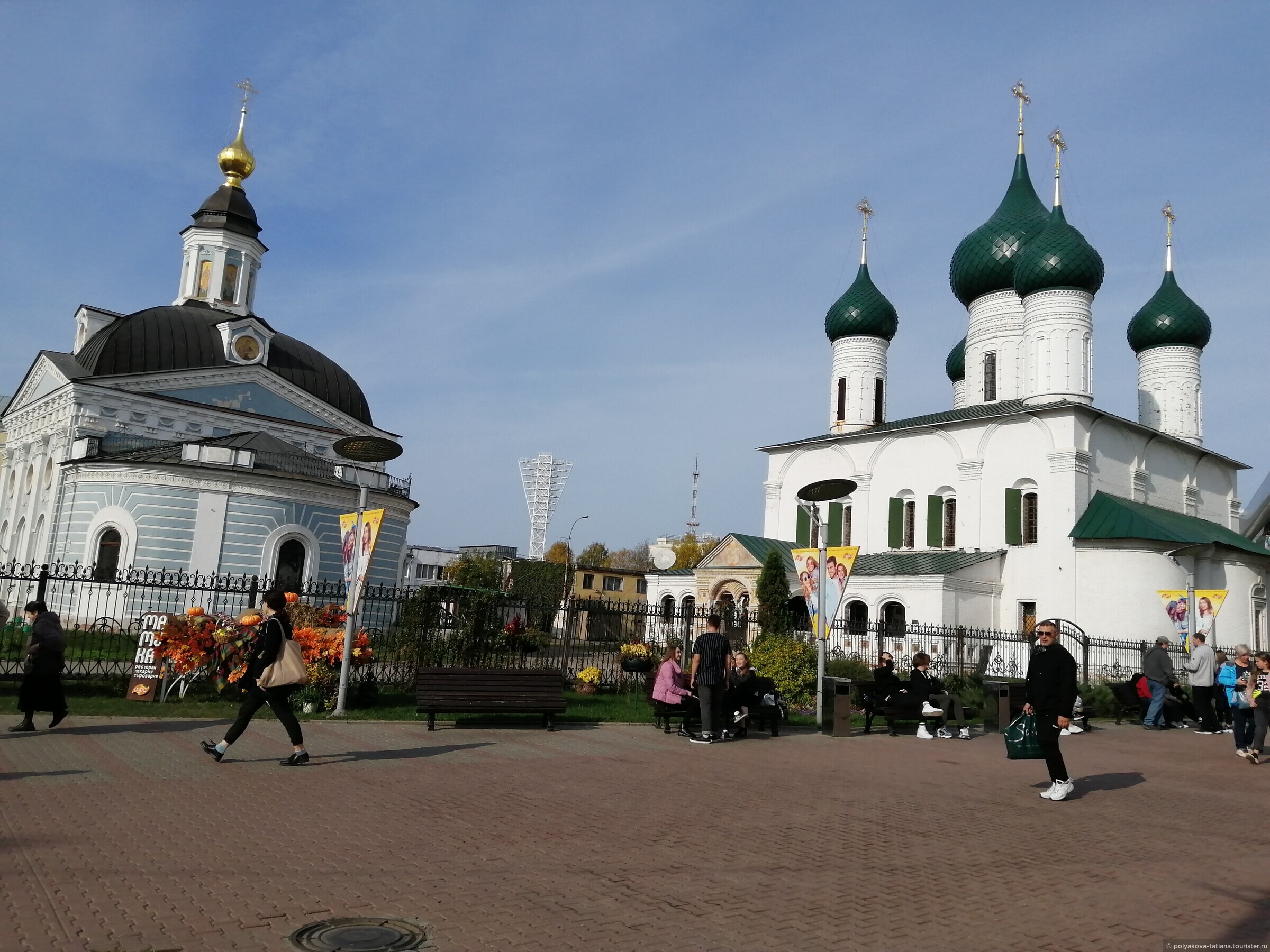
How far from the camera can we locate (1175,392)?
37.2 metres

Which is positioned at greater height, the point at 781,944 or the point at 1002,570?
the point at 1002,570

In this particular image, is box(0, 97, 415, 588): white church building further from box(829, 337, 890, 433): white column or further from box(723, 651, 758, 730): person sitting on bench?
box(829, 337, 890, 433): white column

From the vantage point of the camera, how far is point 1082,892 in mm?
5746

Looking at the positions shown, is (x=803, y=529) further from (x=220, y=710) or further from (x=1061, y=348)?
(x=220, y=710)

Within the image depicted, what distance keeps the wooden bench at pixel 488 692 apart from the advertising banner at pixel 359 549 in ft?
5.64

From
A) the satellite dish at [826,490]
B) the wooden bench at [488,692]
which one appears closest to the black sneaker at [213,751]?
the wooden bench at [488,692]

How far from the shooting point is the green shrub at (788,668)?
53.3ft

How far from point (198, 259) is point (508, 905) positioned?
43298 millimetres

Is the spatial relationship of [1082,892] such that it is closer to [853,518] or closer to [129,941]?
[129,941]

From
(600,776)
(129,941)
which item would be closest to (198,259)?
(600,776)

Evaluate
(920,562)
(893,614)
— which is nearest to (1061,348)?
(920,562)

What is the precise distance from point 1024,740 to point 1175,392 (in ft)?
109

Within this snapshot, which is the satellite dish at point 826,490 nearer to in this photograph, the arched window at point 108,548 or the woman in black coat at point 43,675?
the woman in black coat at point 43,675

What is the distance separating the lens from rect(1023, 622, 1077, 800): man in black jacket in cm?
898
